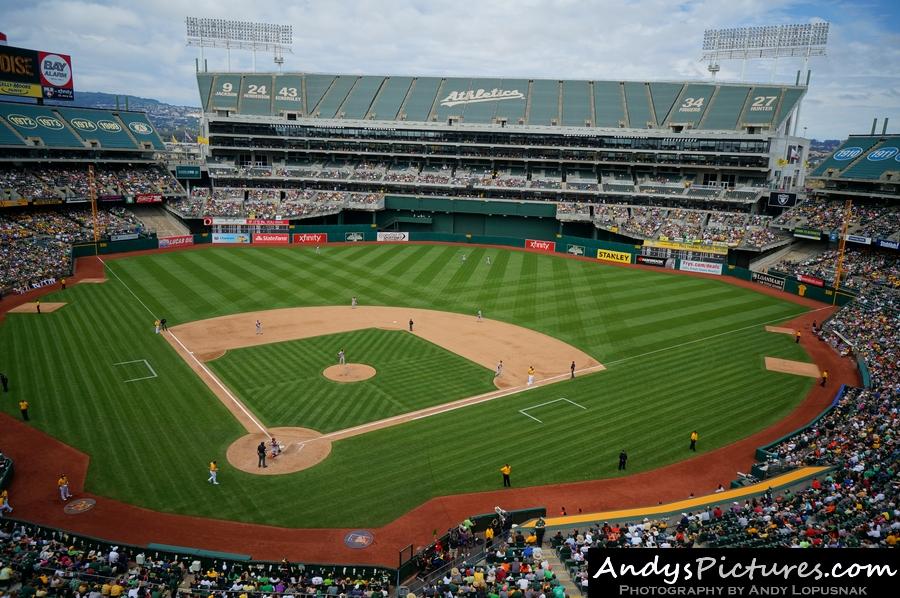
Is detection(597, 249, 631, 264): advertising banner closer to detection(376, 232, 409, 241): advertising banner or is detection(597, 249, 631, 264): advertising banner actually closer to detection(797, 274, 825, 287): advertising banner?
detection(797, 274, 825, 287): advertising banner

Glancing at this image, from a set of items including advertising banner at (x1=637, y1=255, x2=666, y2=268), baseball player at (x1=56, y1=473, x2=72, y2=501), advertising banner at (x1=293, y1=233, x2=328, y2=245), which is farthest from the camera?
advertising banner at (x1=293, y1=233, x2=328, y2=245)

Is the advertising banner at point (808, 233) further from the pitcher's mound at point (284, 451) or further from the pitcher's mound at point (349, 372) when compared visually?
the pitcher's mound at point (284, 451)

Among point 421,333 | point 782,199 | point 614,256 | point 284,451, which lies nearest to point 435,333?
point 421,333

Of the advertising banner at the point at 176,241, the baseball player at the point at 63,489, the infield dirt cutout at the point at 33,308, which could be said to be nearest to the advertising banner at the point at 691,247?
the advertising banner at the point at 176,241

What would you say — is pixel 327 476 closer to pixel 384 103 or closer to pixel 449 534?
pixel 449 534

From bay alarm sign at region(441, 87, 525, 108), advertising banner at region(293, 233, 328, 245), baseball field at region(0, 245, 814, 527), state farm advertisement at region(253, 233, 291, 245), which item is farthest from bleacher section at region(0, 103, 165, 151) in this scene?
bay alarm sign at region(441, 87, 525, 108)

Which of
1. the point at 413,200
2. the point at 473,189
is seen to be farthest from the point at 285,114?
the point at 473,189

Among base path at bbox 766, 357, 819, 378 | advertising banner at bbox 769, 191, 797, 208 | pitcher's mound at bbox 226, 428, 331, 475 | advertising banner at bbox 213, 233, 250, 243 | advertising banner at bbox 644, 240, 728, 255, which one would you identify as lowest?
pitcher's mound at bbox 226, 428, 331, 475
